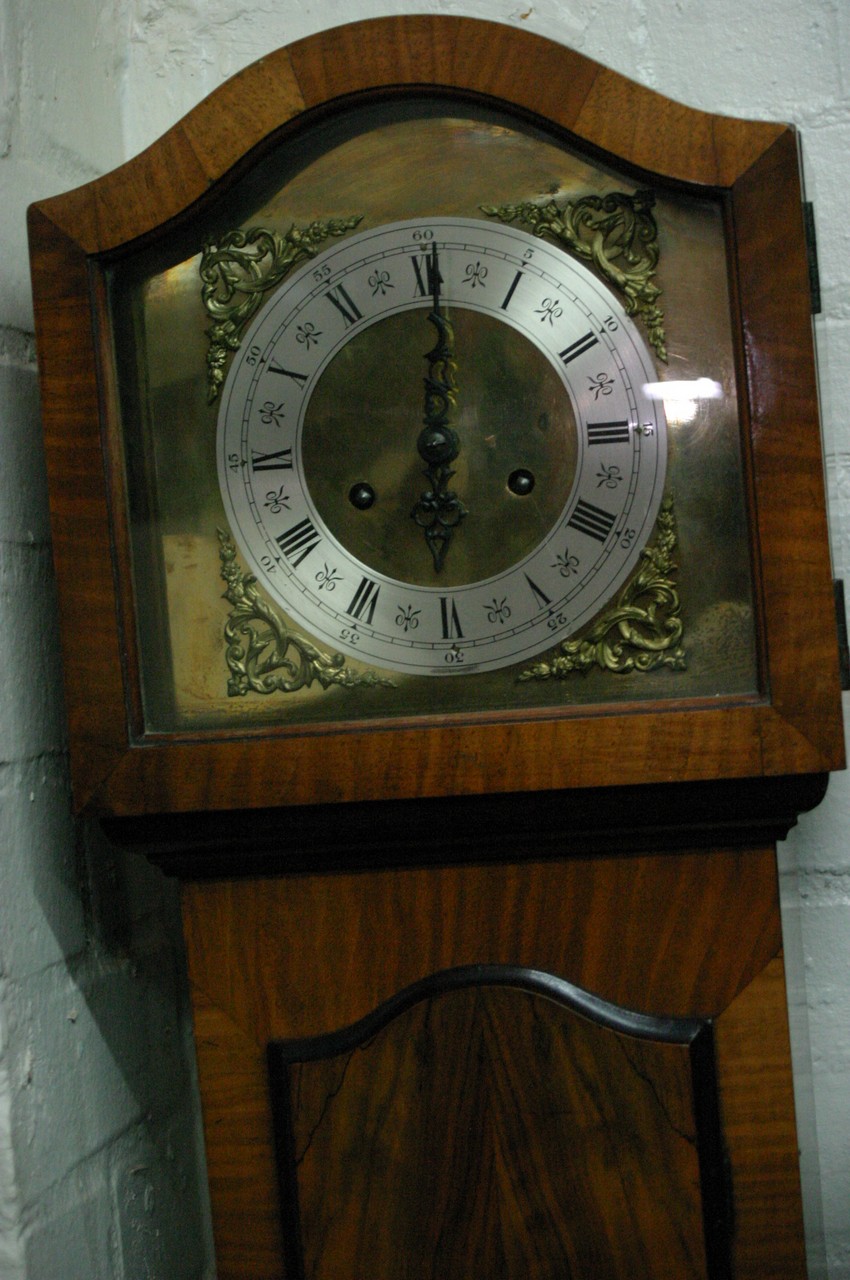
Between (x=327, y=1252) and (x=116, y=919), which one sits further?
(x=116, y=919)

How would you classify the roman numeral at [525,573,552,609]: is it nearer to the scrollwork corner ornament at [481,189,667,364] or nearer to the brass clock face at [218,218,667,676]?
the brass clock face at [218,218,667,676]

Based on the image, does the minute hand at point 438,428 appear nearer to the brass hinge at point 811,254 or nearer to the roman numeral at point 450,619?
the roman numeral at point 450,619

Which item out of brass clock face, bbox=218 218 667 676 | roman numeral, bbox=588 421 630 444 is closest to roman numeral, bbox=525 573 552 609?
brass clock face, bbox=218 218 667 676

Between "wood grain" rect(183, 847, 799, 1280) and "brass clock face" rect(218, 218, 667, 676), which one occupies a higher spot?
"brass clock face" rect(218, 218, 667, 676)

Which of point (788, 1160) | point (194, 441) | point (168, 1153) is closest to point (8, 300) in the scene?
point (194, 441)

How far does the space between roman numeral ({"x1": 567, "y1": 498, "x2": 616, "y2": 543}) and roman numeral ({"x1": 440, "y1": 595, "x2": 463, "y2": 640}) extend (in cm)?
10

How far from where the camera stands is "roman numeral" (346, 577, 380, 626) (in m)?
0.90

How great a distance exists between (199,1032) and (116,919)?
195 millimetres

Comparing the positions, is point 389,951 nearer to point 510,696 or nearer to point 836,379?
point 510,696

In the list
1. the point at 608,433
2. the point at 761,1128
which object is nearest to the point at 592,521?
the point at 608,433

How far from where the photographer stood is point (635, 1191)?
2.85 feet

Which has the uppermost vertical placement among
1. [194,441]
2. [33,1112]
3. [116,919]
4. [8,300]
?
[8,300]

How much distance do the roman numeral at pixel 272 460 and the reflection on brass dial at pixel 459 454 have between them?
1cm

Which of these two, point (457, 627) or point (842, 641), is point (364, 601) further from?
point (842, 641)
